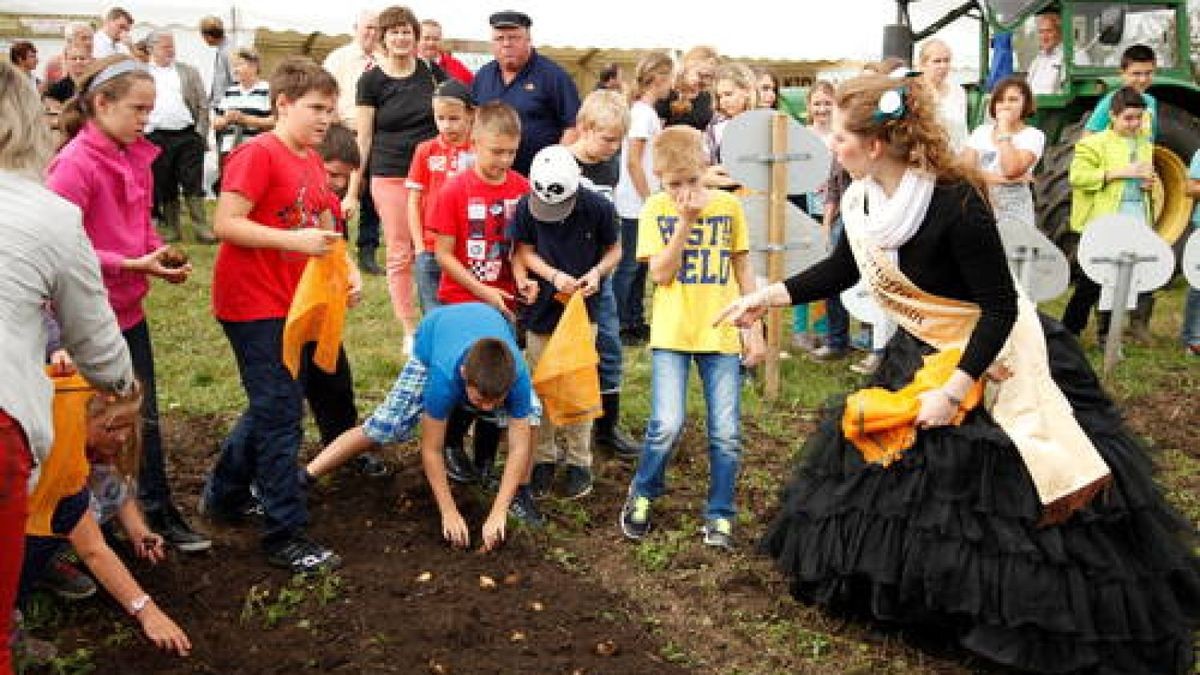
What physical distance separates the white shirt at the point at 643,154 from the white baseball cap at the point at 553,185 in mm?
3019

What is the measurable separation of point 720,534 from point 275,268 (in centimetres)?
200

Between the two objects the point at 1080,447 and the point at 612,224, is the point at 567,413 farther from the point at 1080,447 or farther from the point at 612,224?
the point at 1080,447

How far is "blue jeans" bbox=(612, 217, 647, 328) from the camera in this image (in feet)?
27.1

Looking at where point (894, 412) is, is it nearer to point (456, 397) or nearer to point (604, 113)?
point (456, 397)

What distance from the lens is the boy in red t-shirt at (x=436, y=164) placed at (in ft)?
21.6

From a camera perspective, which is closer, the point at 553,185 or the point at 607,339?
the point at 553,185

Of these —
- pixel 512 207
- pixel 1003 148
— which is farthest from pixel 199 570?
pixel 1003 148

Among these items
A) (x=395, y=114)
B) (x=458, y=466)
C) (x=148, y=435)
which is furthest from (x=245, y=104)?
(x=148, y=435)

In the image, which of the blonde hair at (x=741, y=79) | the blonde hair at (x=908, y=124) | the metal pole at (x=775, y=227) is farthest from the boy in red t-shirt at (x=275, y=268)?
the blonde hair at (x=741, y=79)

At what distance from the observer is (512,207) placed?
18.1 feet

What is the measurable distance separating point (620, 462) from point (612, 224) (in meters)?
1.29

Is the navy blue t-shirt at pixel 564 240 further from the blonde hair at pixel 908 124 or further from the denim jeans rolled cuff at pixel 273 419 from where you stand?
the blonde hair at pixel 908 124

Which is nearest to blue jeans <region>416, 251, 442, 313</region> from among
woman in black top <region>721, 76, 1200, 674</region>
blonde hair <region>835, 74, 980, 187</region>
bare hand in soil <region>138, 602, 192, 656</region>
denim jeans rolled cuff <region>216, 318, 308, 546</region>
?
denim jeans rolled cuff <region>216, 318, 308, 546</region>

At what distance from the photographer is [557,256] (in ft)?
17.7
